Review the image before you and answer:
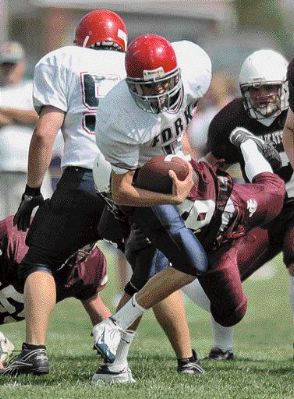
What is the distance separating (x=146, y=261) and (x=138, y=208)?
1.20 ft

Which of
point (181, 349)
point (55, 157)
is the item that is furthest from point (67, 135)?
point (55, 157)

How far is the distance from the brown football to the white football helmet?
122cm

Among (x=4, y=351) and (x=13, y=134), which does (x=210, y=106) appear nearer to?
(x=13, y=134)

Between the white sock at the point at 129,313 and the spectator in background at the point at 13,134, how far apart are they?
3.60 meters

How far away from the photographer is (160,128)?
4500mm

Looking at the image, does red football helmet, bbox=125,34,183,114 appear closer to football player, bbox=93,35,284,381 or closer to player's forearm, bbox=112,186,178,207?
football player, bbox=93,35,284,381

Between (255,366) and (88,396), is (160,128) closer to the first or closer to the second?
(88,396)

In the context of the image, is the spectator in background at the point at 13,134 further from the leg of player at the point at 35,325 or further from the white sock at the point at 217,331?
the leg of player at the point at 35,325

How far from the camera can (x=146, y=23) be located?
1758cm

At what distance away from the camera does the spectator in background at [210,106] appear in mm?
10749

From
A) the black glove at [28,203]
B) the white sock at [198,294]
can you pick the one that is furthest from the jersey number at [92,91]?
the white sock at [198,294]

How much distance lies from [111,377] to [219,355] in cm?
129

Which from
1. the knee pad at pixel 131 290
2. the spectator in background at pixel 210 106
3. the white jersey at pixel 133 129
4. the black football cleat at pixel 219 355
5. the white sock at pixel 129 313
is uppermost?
the white jersey at pixel 133 129

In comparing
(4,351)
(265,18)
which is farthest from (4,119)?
(265,18)
